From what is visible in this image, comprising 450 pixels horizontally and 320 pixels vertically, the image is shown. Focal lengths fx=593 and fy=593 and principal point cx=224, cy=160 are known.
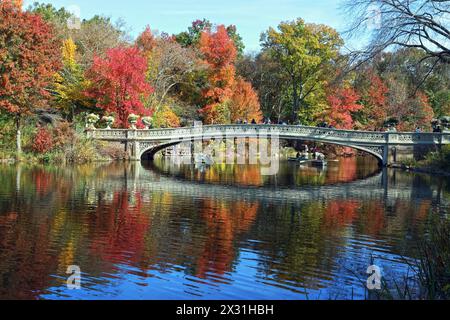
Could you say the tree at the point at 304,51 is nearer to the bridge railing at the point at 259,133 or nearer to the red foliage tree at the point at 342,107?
the red foliage tree at the point at 342,107

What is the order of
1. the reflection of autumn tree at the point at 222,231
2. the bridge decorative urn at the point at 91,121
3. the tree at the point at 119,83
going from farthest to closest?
the tree at the point at 119,83
the bridge decorative urn at the point at 91,121
the reflection of autumn tree at the point at 222,231

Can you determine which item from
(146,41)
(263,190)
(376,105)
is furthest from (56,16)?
(263,190)

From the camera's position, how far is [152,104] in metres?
47.0

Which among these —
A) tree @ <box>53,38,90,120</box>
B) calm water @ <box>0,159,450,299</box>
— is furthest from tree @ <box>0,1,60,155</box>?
calm water @ <box>0,159,450,299</box>

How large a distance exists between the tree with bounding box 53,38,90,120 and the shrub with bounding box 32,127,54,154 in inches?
283

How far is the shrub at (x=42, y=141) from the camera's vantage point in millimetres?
35406

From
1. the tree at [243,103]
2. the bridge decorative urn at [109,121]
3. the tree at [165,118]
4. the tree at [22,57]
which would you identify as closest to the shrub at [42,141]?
the tree at [22,57]

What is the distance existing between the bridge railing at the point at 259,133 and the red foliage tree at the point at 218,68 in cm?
946

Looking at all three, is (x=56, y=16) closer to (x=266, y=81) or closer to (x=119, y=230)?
(x=266, y=81)

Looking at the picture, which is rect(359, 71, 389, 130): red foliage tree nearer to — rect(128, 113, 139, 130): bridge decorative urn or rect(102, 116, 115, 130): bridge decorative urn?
rect(128, 113, 139, 130): bridge decorative urn

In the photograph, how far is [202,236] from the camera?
541 inches

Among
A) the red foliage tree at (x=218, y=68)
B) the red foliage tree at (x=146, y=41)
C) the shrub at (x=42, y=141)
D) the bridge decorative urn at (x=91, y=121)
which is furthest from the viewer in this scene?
the red foliage tree at (x=146, y=41)

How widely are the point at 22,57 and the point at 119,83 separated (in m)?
8.42
